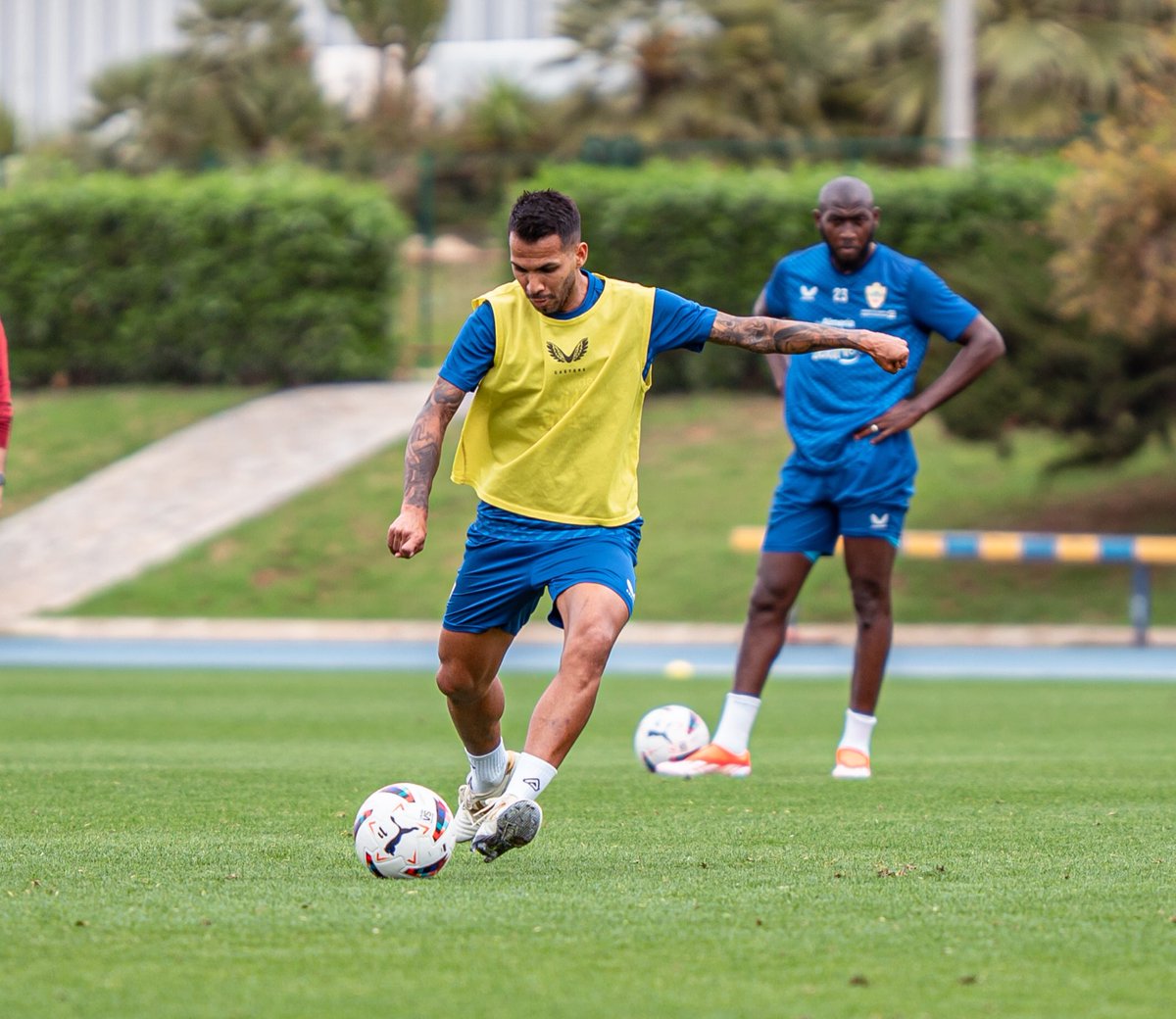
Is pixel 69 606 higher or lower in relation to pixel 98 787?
lower

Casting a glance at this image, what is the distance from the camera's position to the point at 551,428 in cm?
614

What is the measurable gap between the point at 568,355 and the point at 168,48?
43154 millimetres

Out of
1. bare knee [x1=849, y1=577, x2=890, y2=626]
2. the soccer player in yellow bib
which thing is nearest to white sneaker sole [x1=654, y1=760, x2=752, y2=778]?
bare knee [x1=849, y1=577, x2=890, y2=626]

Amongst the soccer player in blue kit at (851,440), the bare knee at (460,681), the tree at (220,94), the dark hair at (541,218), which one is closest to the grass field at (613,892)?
the soccer player in blue kit at (851,440)

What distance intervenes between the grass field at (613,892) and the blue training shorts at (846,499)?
1.02 m

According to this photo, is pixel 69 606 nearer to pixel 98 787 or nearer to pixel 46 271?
pixel 46 271

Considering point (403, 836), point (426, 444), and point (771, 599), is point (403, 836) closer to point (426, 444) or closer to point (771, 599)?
point (426, 444)

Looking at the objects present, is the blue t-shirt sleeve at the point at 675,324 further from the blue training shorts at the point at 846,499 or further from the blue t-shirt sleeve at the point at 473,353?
the blue training shorts at the point at 846,499

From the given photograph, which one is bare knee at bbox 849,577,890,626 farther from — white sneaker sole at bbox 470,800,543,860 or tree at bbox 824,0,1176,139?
tree at bbox 824,0,1176,139

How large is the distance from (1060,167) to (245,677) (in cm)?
1664

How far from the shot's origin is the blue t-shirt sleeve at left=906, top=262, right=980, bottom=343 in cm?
827

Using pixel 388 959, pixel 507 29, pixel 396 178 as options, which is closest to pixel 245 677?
pixel 388 959

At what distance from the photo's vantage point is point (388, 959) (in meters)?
4.16

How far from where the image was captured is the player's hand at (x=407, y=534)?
569cm
